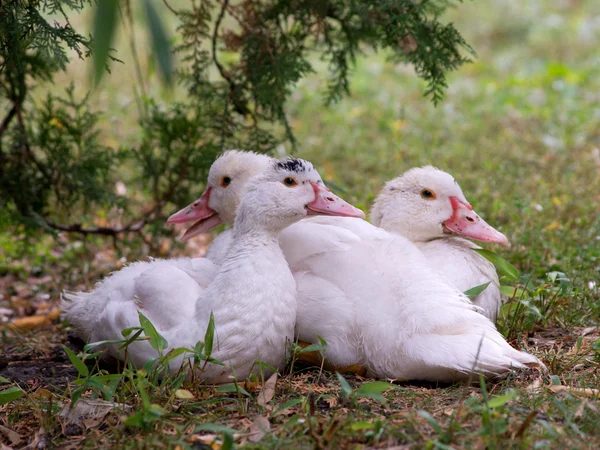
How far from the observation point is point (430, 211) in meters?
3.99

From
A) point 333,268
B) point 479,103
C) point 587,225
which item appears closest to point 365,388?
point 333,268

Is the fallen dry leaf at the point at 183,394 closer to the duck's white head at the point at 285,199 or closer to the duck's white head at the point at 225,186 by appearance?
the duck's white head at the point at 285,199

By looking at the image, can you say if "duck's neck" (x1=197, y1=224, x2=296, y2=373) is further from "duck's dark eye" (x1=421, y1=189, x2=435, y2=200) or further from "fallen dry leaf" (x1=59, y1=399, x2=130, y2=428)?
"duck's dark eye" (x1=421, y1=189, x2=435, y2=200)

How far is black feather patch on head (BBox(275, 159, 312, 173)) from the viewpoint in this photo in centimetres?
337

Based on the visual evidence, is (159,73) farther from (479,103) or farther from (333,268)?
(479,103)

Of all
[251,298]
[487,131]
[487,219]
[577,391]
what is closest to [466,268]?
[577,391]

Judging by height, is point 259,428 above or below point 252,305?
below

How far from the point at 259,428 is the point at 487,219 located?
307cm

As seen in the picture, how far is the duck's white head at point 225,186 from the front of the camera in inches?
161

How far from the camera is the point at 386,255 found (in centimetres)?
347

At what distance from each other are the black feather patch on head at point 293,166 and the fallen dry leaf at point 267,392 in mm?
880

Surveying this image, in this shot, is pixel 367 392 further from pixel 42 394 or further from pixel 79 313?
pixel 79 313

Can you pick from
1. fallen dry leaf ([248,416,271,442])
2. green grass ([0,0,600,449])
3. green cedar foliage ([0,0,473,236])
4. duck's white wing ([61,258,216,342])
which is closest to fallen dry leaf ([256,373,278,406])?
green grass ([0,0,600,449])

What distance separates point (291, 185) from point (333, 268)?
419mm
